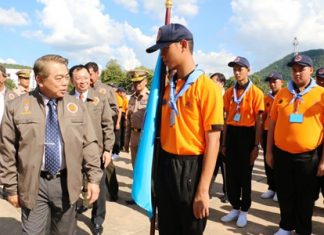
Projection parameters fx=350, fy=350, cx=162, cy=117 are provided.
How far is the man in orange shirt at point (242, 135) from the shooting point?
4.67 meters

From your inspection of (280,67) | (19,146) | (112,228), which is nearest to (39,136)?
(19,146)

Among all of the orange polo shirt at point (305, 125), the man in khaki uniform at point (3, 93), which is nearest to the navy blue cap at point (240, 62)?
the orange polo shirt at point (305, 125)

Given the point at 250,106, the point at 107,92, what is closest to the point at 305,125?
the point at 250,106

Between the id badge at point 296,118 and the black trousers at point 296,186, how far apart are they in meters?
0.39

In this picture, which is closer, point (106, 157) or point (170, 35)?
point (170, 35)

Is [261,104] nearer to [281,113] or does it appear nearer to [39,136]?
[281,113]

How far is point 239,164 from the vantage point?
4758 millimetres

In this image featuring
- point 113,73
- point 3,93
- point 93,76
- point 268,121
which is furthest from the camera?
point 113,73

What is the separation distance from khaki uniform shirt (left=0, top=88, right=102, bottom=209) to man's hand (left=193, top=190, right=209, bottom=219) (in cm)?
99

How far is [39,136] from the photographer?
265 cm

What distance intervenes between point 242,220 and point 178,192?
2449mm

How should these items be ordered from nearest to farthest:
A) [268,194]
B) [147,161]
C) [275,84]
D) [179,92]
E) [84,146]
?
[179,92]
[147,161]
[84,146]
[268,194]
[275,84]

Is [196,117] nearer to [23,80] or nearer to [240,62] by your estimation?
[240,62]

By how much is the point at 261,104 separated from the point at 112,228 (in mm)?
2567
